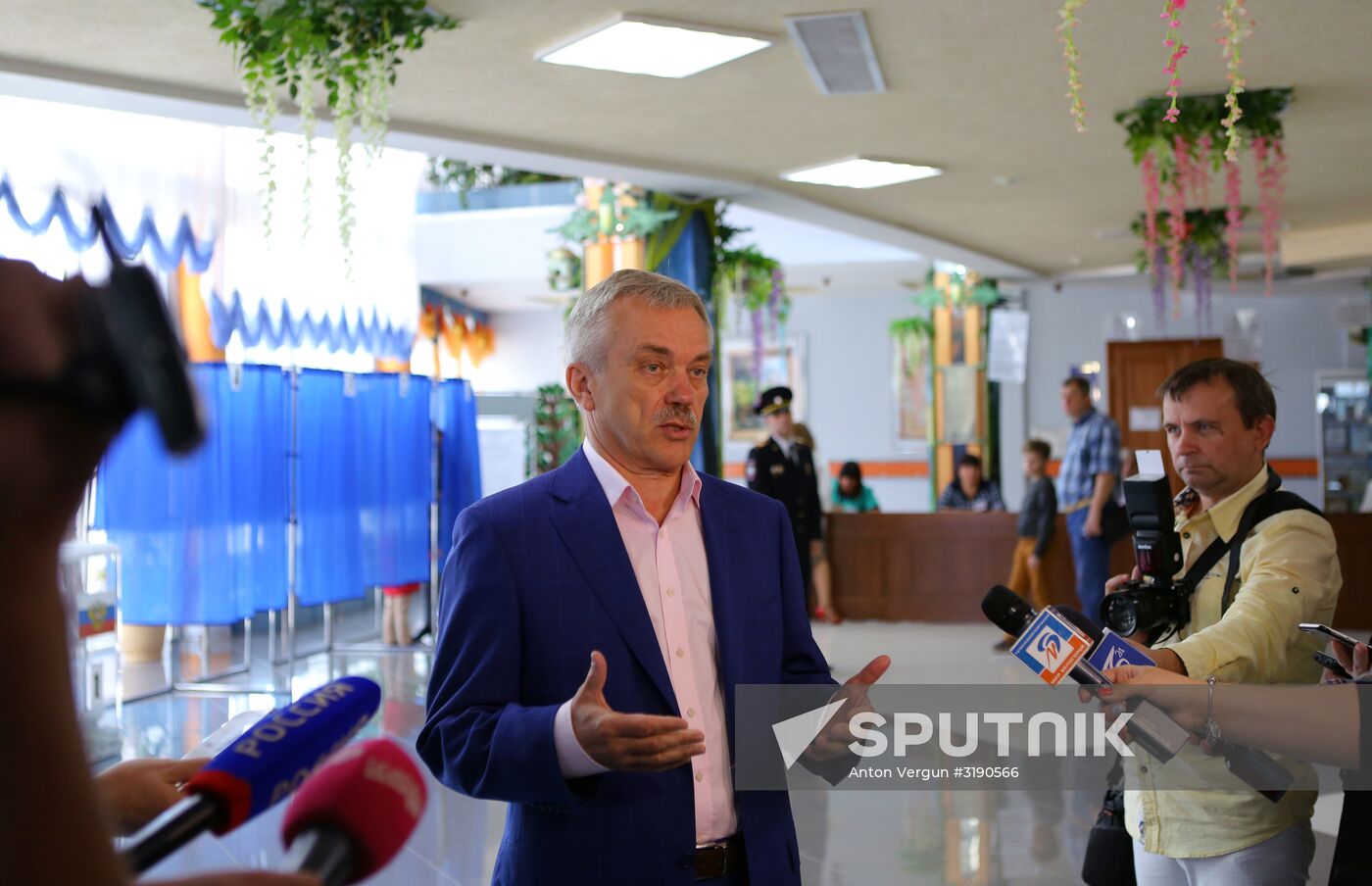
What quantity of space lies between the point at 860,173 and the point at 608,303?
667cm

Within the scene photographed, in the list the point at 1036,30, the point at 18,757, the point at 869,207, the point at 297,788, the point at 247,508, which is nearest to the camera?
the point at 18,757

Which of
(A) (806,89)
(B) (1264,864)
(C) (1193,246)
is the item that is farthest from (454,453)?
(B) (1264,864)

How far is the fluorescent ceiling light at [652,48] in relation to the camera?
202 inches

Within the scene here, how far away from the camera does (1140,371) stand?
14.9 meters

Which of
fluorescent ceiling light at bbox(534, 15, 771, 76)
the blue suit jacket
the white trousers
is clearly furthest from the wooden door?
the blue suit jacket

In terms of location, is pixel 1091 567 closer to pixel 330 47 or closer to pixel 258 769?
pixel 330 47

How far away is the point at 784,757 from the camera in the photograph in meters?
1.95

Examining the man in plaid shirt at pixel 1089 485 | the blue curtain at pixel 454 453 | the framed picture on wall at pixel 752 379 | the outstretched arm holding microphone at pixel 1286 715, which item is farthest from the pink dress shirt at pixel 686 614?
the framed picture on wall at pixel 752 379

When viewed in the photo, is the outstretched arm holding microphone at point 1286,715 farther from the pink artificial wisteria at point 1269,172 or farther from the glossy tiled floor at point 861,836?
the pink artificial wisteria at point 1269,172

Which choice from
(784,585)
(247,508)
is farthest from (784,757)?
(247,508)

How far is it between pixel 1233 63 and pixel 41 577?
464 centimetres

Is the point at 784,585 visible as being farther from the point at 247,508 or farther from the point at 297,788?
the point at 247,508

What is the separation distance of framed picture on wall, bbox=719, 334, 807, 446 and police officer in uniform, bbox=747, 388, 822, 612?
8539mm

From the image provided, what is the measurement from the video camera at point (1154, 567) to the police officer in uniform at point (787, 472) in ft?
18.4
